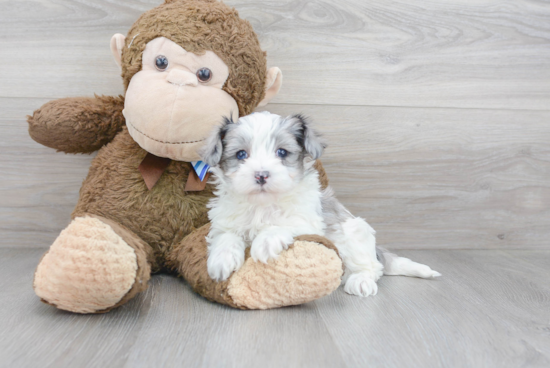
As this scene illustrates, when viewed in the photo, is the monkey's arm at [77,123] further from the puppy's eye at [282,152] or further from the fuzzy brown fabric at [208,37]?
the puppy's eye at [282,152]

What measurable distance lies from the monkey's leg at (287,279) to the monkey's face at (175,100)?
492 mm

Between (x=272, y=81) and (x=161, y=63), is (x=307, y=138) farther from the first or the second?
(x=161, y=63)

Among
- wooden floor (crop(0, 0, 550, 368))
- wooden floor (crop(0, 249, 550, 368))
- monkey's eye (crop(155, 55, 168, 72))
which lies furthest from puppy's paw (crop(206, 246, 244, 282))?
monkey's eye (crop(155, 55, 168, 72))

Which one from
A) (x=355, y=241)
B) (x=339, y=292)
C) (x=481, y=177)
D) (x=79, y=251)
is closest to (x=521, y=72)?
(x=481, y=177)

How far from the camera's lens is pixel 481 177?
2.33 m

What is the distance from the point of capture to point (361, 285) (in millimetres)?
1654

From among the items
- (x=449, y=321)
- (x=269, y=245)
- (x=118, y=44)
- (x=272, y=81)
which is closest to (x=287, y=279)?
(x=269, y=245)

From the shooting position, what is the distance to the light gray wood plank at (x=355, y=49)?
80.6 inches

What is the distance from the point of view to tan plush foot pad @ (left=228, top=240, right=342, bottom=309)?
138 centimetres

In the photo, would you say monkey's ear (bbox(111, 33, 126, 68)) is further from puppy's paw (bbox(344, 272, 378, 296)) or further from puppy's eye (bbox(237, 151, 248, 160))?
puppy's paw (bbox(344, 272, 378, 296))

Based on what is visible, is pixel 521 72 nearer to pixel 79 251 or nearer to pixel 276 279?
pixel 276 279

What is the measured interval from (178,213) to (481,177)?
1.54 m

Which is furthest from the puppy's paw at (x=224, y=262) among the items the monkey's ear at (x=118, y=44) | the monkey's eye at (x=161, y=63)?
the monkey's ear at (x=118, y=44)

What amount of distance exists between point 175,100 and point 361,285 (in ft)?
3.05
